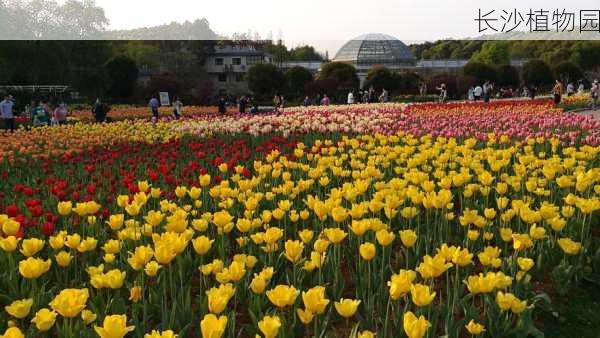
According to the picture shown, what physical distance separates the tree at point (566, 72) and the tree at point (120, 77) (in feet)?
154

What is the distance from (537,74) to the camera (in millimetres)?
64938

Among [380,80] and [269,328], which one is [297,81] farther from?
[269,328]

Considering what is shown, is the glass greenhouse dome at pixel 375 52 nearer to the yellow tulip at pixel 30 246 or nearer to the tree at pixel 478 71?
the tree at pixel 478 71

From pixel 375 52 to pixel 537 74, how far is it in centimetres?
4118

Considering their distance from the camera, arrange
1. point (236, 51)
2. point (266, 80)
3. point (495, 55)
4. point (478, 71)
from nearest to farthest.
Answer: point (266, 80), point (478, 71), point (236, 51), point (495, 55)

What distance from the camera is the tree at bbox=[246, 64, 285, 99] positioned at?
167ft

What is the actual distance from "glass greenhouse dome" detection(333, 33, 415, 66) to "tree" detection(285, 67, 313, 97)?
47.1 m

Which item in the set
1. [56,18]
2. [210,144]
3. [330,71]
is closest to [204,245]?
[210,144]

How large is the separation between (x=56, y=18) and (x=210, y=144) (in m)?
63.2

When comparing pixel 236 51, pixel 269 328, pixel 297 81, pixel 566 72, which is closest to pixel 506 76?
pixel 566 72

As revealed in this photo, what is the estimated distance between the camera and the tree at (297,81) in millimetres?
53400

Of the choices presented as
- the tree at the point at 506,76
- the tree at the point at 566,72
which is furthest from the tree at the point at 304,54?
the tree at the point at 566,72

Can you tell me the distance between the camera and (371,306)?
10.9 feet

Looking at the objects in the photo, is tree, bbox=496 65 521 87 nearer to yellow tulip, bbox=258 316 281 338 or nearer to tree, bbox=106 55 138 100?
tree, bbox=106 55 138 100
